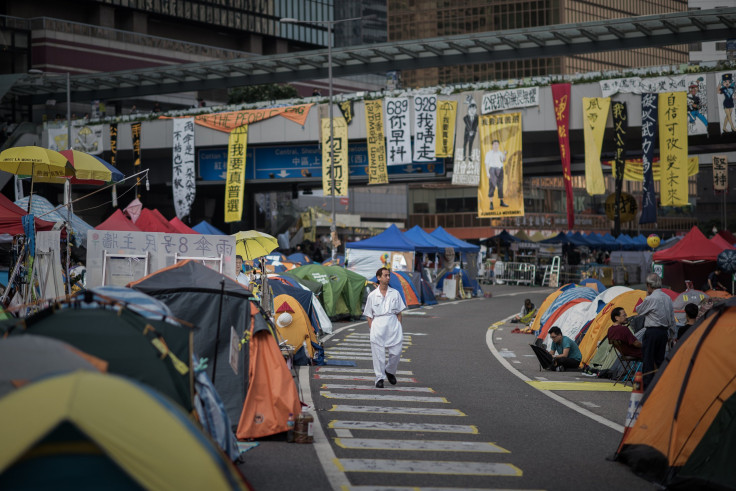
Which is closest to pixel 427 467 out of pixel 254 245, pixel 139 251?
pixel 139 251

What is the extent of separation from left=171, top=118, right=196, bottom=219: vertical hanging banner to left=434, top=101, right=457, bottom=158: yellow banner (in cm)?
1261

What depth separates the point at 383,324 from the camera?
14.3 m

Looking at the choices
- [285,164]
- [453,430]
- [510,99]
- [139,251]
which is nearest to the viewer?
[453,430]

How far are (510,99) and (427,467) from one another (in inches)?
1198

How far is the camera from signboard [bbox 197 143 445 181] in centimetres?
4242

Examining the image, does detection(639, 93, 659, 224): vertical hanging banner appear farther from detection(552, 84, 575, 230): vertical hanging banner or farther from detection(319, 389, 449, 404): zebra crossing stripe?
detection(319, 389, 449, 404): zebra crossing stripe

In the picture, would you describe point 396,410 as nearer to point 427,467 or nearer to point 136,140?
point 427,467

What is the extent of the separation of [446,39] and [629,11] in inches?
4632

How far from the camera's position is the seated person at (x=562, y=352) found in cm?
1769

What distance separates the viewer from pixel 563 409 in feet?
42.0

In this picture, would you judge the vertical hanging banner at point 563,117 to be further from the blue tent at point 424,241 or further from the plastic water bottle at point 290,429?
the plastic water bottle at point 290,429

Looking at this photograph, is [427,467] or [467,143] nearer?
[427,467]

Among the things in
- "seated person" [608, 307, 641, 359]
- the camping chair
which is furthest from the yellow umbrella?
"seated person" [608, 307, 641, 359]

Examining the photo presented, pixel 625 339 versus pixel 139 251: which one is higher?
pixel 139 251
